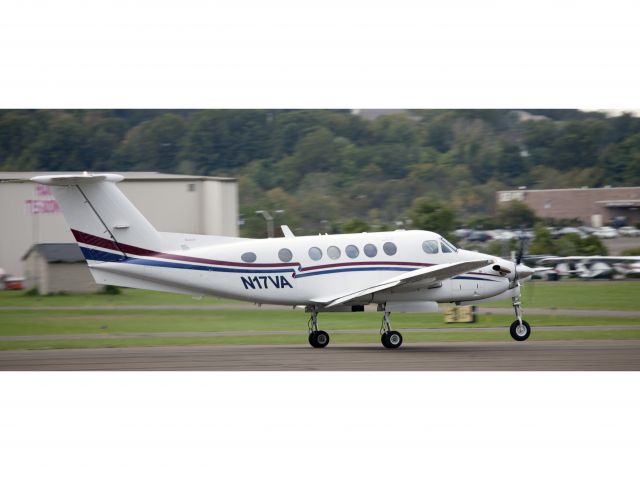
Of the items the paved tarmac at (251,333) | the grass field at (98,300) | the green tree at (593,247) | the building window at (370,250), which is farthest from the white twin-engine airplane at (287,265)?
the green tree at (593,247)

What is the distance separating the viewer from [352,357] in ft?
65.1

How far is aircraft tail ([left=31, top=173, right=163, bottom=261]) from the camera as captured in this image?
20.0m

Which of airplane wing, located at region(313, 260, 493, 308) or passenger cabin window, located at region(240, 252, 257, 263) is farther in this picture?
passenger cabin window, located at region(240, 252, 257, 263)

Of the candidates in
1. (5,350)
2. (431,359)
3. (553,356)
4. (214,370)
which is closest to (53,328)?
(5,350)

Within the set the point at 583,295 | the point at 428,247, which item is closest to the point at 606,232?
the point at 583,295

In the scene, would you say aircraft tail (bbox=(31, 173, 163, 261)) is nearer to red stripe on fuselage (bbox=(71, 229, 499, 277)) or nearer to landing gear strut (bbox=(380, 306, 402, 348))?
red stripe on fuselage (bbox=(71, 229, 499, 277))

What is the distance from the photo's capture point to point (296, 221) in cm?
5119

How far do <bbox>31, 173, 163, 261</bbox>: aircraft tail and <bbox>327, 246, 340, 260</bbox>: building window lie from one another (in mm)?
4432

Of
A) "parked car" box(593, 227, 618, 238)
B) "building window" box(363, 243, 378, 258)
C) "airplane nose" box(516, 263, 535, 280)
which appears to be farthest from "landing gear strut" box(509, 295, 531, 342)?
"parked car" box(593, 227, 618, 238)

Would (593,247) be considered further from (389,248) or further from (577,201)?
(389,248)

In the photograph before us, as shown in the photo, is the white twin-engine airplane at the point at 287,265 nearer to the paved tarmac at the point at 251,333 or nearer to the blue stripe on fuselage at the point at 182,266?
the blue stripe on fuselage at the point at 182,266

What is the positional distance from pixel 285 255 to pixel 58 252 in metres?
23.9

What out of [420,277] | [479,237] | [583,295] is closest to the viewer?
[420,277]

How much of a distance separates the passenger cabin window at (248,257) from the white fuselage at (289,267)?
25mm
